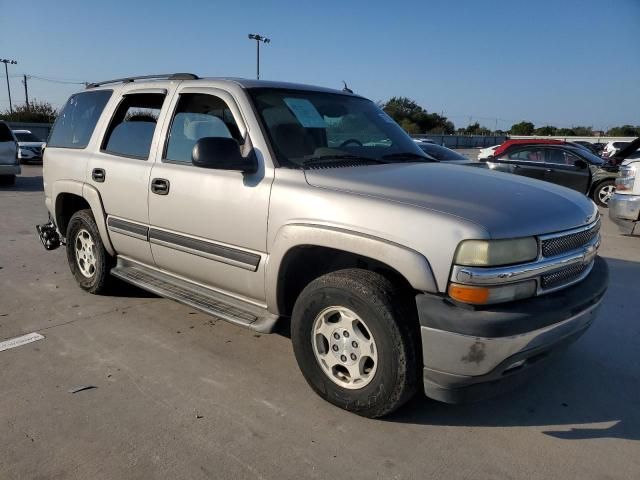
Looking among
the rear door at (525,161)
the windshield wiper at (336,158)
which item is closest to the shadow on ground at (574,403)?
→ the windshield wiper at (336,158)

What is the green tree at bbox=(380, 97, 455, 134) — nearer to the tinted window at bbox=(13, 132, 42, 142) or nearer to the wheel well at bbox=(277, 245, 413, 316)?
the tinted window at bbox=(13, 132, 42, 142)

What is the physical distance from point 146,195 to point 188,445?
2.02 meters

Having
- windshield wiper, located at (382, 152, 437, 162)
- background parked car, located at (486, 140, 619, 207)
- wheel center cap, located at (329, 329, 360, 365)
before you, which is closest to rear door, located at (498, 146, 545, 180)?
background parked car, located at (486, 140, 619, 207)

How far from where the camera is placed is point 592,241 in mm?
3049

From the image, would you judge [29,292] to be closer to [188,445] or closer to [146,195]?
[146,195]

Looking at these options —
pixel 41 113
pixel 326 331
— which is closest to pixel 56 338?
pixel 326 331

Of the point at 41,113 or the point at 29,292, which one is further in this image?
the point at 41,113

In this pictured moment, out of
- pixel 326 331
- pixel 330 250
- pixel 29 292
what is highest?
pixel 330 250

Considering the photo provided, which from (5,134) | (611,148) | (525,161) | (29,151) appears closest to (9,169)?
(5,134)

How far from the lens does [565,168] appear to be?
11695 mm

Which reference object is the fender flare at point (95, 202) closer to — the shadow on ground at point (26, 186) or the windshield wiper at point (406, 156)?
the windshield wiper at point (406, 156)

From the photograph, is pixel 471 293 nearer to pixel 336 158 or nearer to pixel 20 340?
pixel 336 158

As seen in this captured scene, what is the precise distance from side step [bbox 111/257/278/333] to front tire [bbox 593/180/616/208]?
35.7ft

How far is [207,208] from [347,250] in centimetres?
119
